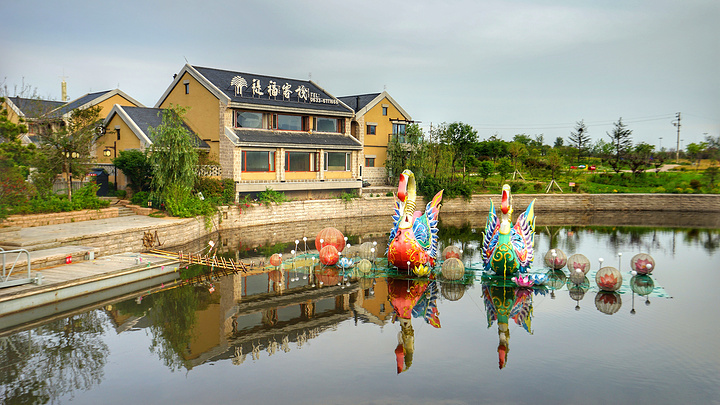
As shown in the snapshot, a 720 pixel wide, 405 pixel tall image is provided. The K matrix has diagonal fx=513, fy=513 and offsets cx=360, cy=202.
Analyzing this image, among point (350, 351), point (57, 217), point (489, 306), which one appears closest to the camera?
point (350, 351)

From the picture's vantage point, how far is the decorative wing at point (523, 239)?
19.0m

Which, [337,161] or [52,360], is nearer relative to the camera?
[52,360]

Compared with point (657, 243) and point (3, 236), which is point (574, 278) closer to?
point (657, 243)

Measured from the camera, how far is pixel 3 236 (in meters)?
19.7

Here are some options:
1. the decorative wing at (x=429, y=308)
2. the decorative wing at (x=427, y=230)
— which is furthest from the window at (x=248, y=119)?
the decorative wing at (x=429, y=308)

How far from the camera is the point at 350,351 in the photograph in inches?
502

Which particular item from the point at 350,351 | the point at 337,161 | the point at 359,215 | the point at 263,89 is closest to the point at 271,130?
the point at 263,89

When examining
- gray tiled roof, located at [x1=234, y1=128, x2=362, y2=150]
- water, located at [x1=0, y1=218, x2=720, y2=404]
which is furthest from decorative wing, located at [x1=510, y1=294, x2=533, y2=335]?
gray tiled roof, located at [x1=234, y1=128, x2=362, y2=150]

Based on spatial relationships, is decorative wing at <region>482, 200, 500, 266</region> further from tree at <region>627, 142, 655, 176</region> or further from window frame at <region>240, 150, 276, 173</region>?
tree at <region>627, 142, 655, 176</region>

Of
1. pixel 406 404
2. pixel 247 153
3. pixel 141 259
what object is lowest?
pixel 406 404

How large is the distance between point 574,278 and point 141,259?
16.1 meters

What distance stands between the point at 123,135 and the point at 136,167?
527 centimetres

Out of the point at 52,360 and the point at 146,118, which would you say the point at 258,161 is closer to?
the point at 146,118

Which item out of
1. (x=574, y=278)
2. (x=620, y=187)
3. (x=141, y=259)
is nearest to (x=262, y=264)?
(x=141, y=259)
